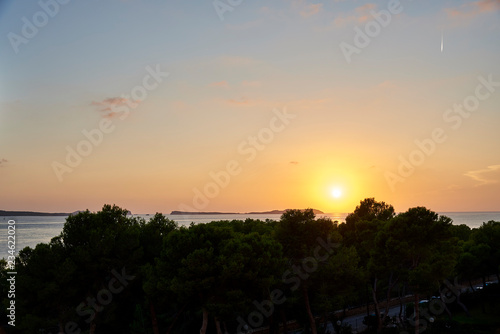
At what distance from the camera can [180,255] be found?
28.1 metres

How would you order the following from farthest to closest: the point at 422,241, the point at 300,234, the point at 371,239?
1. the point at 371,239
2. the point at 300,234
3. the point at 422,241

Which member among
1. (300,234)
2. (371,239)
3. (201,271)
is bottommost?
(201,271)

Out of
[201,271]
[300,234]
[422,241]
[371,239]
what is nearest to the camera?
[201,271]

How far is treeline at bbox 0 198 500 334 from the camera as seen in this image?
1086 inches

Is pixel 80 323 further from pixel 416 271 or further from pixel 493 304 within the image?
pixel 493 304

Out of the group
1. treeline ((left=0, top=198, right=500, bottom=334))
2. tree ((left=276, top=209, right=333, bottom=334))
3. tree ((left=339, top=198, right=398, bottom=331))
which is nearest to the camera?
treeline ((left=0, top=198, right=500, bottom=334))

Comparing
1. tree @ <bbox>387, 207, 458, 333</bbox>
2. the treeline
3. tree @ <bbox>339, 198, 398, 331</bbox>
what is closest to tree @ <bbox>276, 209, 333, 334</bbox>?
the treeline

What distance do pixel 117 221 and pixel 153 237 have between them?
3.10 meters

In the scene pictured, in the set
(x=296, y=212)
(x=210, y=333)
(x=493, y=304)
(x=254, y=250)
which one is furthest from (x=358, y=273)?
(x=493, y=304)

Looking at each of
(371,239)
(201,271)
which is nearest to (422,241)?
(371,239)

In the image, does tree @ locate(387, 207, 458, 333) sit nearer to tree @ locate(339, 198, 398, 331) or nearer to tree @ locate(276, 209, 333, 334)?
tree @ locate(339, 198, 398, 331)

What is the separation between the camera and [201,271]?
26734 mm

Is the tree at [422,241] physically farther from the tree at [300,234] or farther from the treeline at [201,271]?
the tree at [300,234]

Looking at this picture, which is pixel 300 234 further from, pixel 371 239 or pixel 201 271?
pixel 201 271
